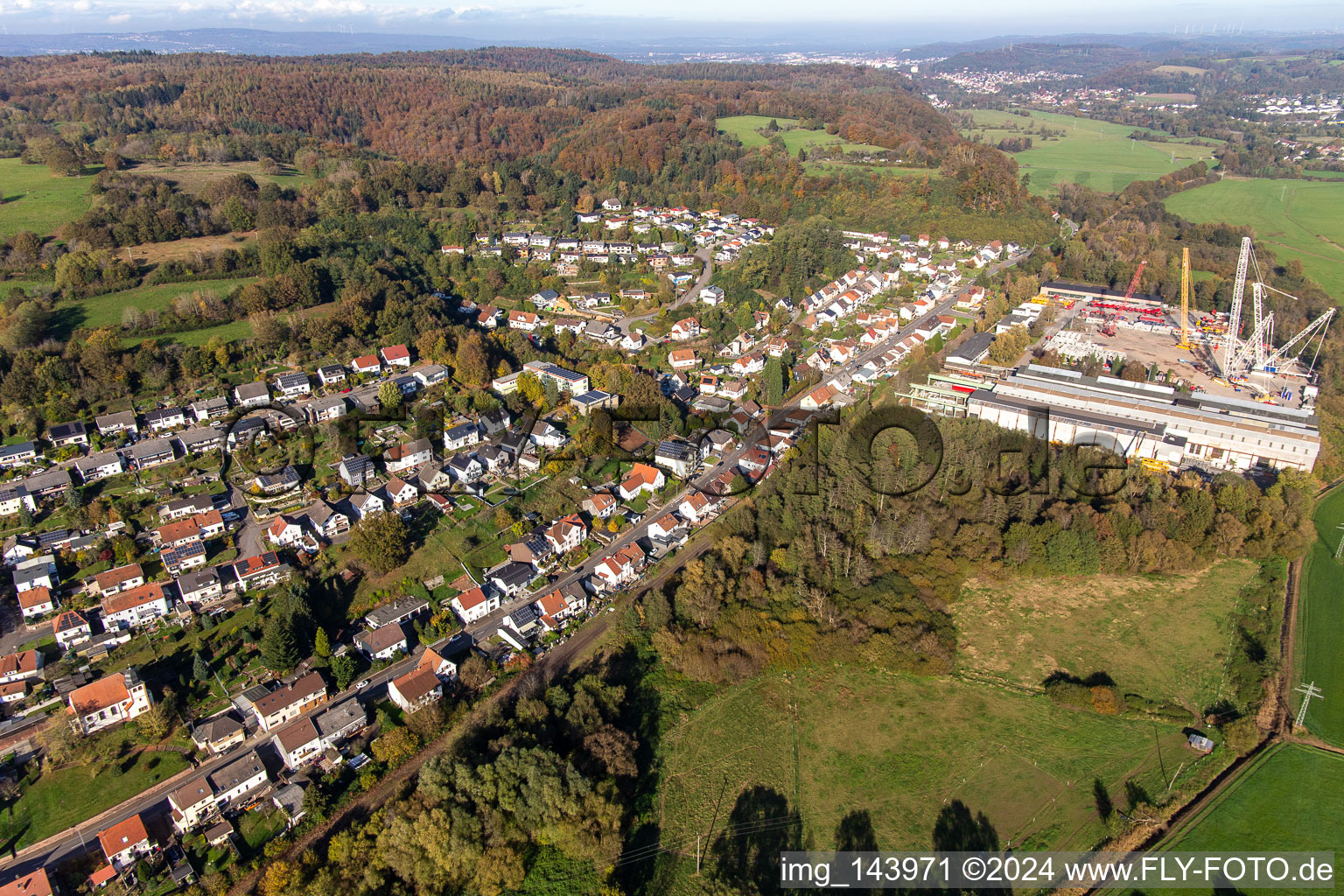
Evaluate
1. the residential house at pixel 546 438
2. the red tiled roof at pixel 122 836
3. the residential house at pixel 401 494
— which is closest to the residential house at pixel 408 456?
the residential house at pixel 401 494

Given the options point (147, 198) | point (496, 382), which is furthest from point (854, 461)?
point (147, 198)

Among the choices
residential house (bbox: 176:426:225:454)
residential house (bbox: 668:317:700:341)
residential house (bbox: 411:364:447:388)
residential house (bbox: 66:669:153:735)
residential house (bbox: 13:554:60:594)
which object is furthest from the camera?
residential house (bbox: 668:317:700:341)

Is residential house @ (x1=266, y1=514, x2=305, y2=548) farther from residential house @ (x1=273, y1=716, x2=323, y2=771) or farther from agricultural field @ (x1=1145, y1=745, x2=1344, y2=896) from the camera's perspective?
agricultural field @ (x1=1145, y1=745, x2=1344, y2=896)

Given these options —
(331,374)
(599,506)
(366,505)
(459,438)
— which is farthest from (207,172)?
(599,506)

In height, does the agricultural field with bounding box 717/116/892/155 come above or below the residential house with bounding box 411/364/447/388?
above

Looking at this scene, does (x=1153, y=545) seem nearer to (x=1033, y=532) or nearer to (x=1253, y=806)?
(x=1033, y=532)

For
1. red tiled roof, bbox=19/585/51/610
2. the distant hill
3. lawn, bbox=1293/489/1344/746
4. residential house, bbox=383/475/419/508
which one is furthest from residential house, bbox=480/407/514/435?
the distant hill

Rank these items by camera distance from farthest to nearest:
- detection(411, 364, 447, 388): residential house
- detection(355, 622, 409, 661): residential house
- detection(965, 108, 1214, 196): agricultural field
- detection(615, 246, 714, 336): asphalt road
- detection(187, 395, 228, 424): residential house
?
detection(965, 108, 1214, 196): agricultural field
detection(615, 246, 714, 336): asphalt road
detection(411, 364, 447, 388): residential house
detection(187, 395, 228, 424): residential house
detection(355, 622, 409, 661): residential house
